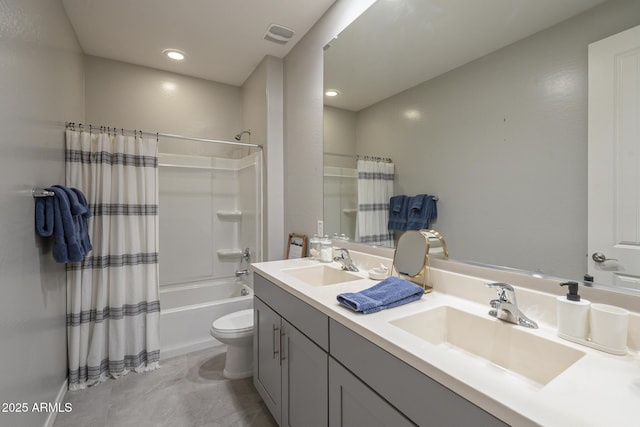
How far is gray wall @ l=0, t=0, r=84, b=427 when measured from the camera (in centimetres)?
112

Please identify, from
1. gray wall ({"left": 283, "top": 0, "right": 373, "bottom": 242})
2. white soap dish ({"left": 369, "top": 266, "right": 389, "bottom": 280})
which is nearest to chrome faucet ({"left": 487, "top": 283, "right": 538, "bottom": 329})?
white soap dish ({"left": 369, "top": 266, "right": 389, "bottom": 280})

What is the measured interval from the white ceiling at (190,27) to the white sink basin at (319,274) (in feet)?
5.92

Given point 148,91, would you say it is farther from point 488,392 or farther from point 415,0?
point 488,392

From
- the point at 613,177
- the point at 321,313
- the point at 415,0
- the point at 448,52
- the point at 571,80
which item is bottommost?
the point at 321,313

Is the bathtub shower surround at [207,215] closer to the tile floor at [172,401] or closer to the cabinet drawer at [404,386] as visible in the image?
the tile floor at [172,401]

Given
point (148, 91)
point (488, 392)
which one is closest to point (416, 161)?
point (488, 392)

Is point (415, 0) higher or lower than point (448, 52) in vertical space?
higher

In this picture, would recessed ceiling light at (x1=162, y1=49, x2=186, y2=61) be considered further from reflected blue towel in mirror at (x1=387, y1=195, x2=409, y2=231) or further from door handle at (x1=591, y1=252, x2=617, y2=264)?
door handle at (x1=591, y1=252, x2=617, y2=264)

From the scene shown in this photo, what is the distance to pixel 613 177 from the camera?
2.74 feet

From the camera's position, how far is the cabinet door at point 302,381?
1.08 metres

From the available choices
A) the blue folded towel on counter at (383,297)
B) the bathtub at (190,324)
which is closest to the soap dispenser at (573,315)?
the blue folded towel on counter at (383,297)

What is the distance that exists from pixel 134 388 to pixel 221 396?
64 cm

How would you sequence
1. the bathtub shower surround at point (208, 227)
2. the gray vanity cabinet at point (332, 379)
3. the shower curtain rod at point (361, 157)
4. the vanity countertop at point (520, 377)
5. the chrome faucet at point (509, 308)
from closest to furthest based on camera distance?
1. the vanity countertop at point (520, 377)
2. the gray vanity cabinet at point (332, 379)
3. the chrome faucet at point (509, 308)
4. the shower curtain rod at point (361, 157)
5. the bathtub shower surround at point (208, 227)

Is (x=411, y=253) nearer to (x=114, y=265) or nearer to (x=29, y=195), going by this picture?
(x=29, y=195)
